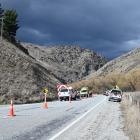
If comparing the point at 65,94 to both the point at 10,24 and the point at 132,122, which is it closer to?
the point at 10,24

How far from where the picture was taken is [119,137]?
16.5 meters

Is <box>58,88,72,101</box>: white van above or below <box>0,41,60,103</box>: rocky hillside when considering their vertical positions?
below

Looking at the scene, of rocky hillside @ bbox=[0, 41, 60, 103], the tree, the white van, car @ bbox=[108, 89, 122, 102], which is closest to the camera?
car @ bbox=[108, 89, 122, 102]

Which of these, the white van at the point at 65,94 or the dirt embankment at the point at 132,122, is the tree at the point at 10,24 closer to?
the white van at the point at 65,94

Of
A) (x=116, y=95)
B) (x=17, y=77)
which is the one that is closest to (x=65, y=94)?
(x=116, y=95)

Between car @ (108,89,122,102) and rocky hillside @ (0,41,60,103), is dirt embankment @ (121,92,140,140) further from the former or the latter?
rocky hillside @ (0,41,60,103)

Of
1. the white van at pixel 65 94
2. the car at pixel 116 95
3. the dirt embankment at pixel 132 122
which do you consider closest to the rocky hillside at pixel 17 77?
the white van at pixel 65 94

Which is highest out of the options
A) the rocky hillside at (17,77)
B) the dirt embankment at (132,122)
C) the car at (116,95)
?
the rocky hillside at (17,77)

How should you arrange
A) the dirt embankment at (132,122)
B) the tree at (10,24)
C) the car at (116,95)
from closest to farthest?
the dirt embankment at (132,122), the car at (116,95), the tree at (10,24)

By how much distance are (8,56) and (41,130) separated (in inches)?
2606

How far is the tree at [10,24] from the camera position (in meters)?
103

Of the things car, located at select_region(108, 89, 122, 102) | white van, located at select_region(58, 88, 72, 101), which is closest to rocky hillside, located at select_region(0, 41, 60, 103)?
white van, located at select_region(58, 88, 72, 101)

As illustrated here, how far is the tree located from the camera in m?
103

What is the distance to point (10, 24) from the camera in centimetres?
10625
